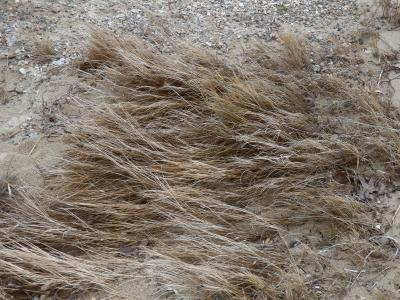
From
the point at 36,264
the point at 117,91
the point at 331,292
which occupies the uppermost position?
the point at 117,91

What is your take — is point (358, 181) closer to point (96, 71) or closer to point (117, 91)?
point (117, 91)

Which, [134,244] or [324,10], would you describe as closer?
[134,244]

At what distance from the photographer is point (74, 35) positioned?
4.01 metres

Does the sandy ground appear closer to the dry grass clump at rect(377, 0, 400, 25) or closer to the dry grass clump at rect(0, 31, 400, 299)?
the dry grass clump at rect(377, 0, 400, 25)

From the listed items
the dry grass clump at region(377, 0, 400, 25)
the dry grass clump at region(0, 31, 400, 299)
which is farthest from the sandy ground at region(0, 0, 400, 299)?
the dry grass clump at region(0, 31, 400, 299)

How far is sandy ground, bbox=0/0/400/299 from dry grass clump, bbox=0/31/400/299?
269 millimetres

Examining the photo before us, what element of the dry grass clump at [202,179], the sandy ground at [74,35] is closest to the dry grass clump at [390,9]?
the sandy ground at [74,35]

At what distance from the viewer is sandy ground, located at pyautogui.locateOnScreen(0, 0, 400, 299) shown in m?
3.30

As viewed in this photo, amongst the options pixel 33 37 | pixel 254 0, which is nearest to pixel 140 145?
pixel 33 37

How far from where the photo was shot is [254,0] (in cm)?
432

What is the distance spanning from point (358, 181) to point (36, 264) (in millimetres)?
1703

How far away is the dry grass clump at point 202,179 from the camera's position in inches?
97.6

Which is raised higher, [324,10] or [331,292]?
[324,10]

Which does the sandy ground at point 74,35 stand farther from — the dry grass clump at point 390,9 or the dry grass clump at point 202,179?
the dry grass clump at point 202,179
